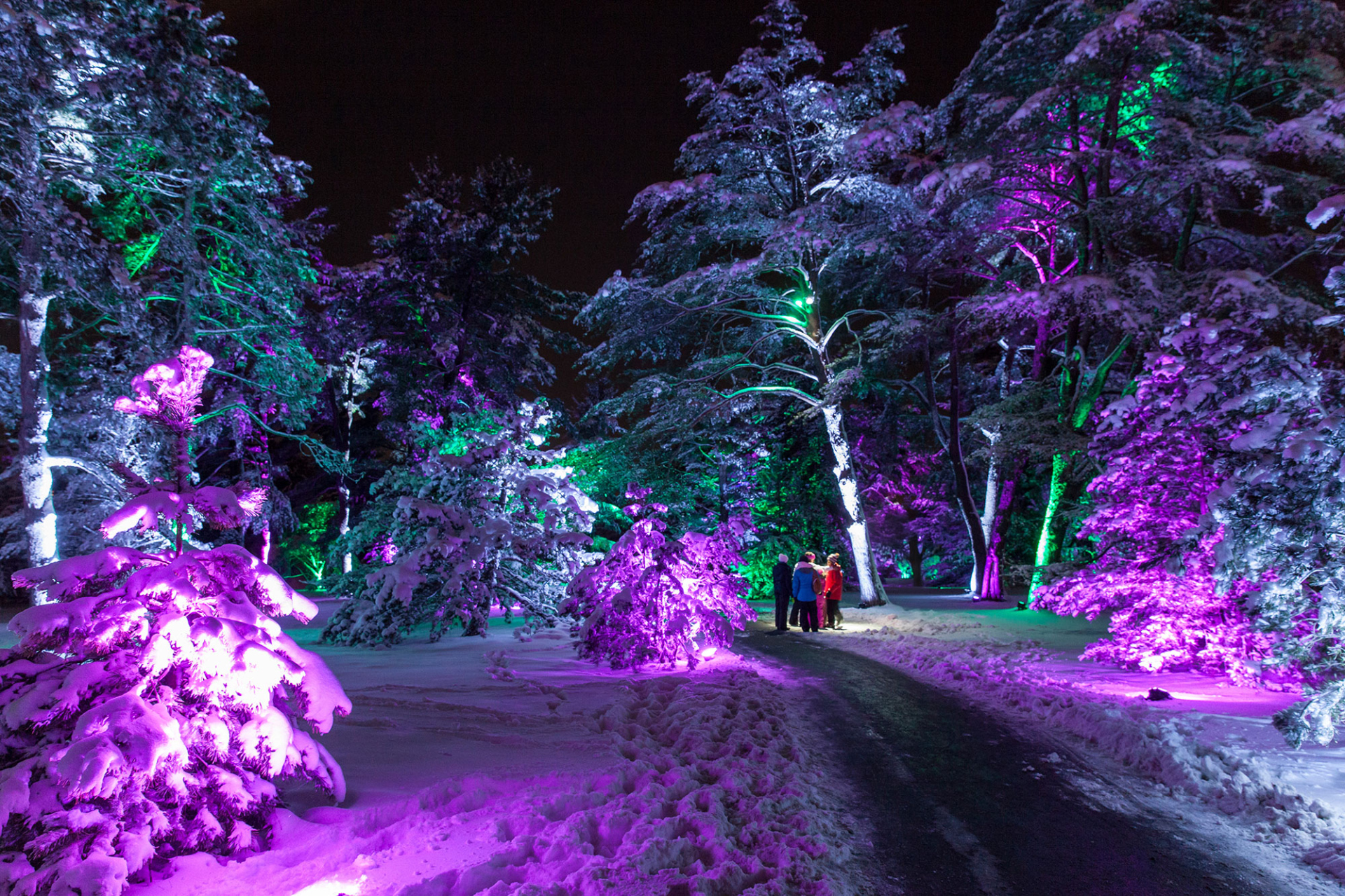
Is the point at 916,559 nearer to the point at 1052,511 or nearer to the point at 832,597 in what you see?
the point at 1052,511

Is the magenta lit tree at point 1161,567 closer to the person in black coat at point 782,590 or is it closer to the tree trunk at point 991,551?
the person in black coat at point 782,590

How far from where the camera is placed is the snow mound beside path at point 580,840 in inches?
124

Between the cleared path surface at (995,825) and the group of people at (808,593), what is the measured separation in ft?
24.6

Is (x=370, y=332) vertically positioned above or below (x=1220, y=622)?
above

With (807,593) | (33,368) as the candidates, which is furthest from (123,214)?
(807,593)

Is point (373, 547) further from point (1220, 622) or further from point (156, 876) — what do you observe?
point (1220, 622)

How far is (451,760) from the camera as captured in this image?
15.6 ft

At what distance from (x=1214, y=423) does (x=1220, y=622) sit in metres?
2.34

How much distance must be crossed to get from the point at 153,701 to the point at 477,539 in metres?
7.65

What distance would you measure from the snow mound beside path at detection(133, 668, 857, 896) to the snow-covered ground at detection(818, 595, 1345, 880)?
268cm

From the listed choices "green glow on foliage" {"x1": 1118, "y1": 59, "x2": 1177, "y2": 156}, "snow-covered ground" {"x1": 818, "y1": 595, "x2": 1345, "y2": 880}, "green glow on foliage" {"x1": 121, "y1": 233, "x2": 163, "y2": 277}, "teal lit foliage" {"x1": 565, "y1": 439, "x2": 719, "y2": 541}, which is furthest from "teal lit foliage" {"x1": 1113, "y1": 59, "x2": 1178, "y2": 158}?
"green glow on foliage" {"x1": 121, "y1": 233, "x2": 163, "y2": 277}

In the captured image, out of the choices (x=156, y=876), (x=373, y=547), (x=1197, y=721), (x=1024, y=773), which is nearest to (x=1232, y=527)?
(x=1197, y=721)

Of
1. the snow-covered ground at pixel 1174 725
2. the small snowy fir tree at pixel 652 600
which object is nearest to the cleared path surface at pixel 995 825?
the snow-covered ground at pixel 1174 725

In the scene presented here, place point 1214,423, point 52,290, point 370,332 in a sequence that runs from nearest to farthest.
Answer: point 1214,423 → point 52,290 → point 370,332
